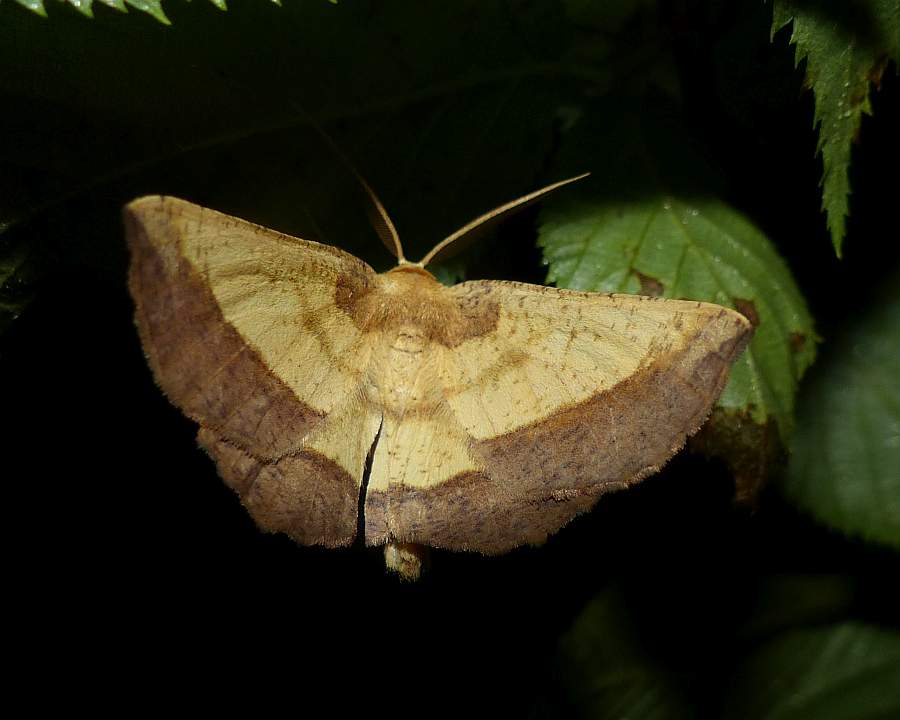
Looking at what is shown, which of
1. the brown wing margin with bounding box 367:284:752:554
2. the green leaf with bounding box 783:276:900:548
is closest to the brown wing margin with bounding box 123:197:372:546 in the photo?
the brown wing margin with bounding box 367:284:752:554

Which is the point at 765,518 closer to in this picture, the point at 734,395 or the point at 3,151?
the point at 734,395

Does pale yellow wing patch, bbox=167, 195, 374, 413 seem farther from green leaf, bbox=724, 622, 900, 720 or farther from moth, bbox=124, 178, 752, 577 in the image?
green leaf, bbox=724, 622, 900, 720

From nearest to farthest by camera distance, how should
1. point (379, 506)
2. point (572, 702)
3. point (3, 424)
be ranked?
point (379, 506) → point (3, 424) → point (572, 702)

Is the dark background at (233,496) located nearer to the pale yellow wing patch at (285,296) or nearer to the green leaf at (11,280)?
the green leaf at (11,280)

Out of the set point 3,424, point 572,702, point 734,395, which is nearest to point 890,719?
point 572,702

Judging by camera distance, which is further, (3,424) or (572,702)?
(572,702)

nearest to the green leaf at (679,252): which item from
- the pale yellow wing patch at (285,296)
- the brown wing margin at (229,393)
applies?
the pale yellow wing patch at (285,296)
